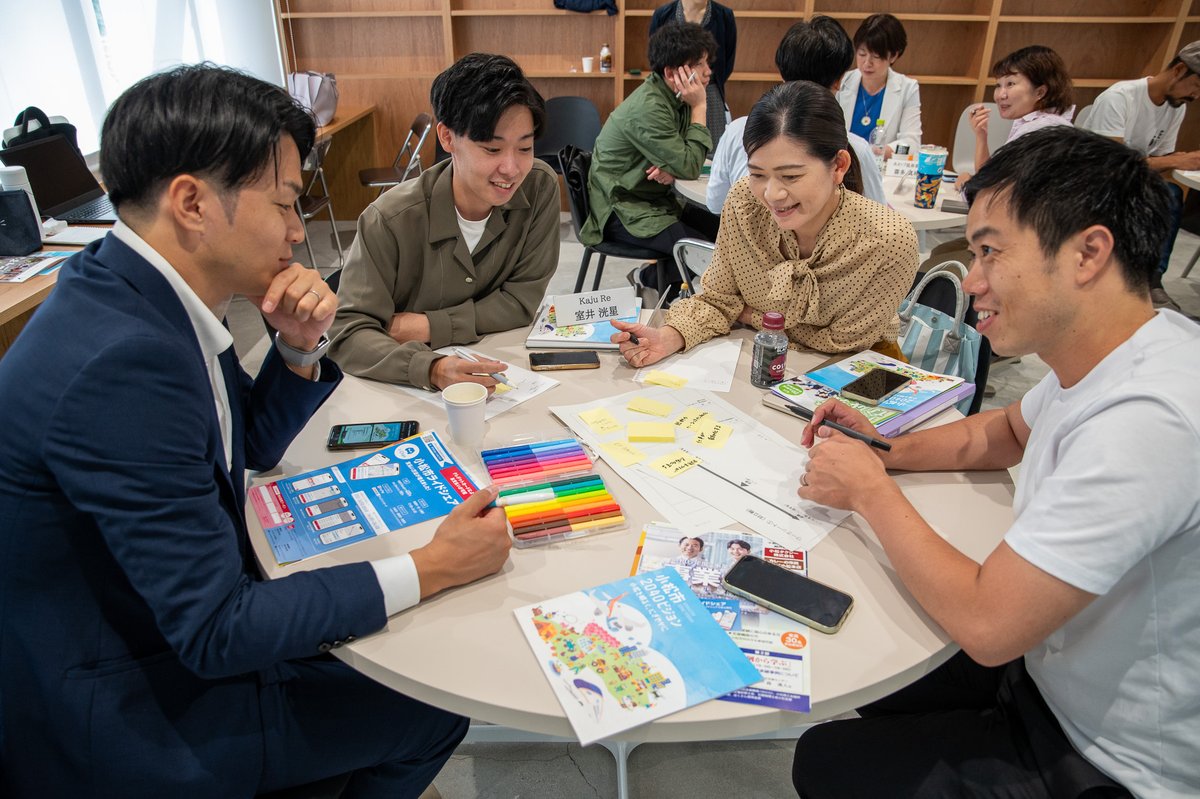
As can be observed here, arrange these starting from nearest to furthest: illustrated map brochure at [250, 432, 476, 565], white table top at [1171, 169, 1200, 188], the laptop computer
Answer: illustrated map brochure at [250, 432, 476, 565] → the laptop computer → white table top at [1171, 169, 1200, 188]

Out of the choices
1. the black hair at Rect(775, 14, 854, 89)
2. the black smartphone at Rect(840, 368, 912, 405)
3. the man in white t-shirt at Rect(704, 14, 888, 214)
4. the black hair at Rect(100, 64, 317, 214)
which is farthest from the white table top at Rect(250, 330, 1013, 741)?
the black hair at Rect(775, 14, 854, 89)

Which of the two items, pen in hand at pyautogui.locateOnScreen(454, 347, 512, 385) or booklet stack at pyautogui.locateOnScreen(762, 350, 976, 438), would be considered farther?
pen in hand at pyautogui.locateOnScreen(454, 347, 512, 385)

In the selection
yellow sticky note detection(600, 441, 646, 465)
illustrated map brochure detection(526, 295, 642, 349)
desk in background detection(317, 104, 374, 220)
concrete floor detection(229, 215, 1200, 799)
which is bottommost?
concrete floor detection(229, 215, 1200, 799)

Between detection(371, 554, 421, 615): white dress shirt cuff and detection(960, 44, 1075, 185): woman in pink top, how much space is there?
3489 mm

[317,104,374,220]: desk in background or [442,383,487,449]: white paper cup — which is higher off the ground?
[442,383,487,449]: white paper cup

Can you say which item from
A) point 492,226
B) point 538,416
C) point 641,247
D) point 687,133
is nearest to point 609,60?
point 687,133

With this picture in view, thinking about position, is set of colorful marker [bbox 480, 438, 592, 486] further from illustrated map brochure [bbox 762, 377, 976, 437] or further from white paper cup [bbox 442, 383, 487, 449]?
illustrated map brochure [bbox 762, 377, 976, 437]

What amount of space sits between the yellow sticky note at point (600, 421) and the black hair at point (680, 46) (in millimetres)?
2755

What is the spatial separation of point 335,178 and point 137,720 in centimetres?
595

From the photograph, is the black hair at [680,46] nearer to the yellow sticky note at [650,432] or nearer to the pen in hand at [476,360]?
the pen in hand at [476,360]

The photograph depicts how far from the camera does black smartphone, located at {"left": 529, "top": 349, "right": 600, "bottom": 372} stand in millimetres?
1772

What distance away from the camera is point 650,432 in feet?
4.79

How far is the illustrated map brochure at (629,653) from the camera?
0.91 metres

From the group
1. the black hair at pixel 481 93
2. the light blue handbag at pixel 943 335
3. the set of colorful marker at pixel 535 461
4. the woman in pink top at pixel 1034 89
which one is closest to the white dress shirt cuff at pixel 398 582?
the set of colorful marker at pixel 535 461
